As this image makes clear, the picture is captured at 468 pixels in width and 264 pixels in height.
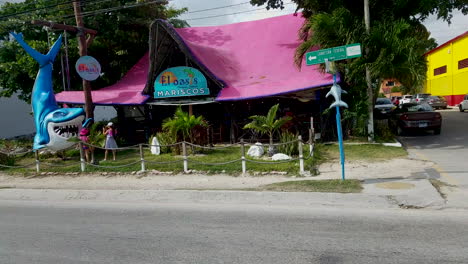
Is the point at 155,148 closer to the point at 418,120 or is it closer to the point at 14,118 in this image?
the point at 418,120

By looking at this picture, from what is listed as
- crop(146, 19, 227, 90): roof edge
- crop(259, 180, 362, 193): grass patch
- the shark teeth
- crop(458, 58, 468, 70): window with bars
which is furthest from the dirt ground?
crop(458, 58, 468, 70): window with bars

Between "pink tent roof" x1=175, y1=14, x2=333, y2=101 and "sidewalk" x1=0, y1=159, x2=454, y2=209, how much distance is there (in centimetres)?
509

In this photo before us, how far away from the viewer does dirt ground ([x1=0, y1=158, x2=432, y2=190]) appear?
9.02 metres

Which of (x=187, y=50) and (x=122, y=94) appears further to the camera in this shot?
(x=122, y=94)

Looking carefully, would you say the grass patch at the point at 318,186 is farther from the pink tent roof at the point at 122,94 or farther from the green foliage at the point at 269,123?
the pink tent roof at the point at 122,94

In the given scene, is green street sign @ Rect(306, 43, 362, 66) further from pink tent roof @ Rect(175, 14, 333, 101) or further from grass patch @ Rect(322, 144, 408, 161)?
pink tent roof @ Rect(175, 14, 333, 101)

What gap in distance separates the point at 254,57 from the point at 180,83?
396 cm

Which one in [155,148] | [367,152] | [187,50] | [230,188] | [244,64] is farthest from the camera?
[244,64]

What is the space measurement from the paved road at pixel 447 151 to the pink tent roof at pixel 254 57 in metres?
4.09

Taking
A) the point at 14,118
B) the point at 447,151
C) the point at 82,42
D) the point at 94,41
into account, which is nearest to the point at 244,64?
the point at 82,42

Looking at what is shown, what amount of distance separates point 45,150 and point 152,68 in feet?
18.0

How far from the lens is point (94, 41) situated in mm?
18609

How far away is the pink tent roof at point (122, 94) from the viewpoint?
1625 centimetres

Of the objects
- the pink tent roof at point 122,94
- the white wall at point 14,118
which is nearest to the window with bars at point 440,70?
the pink tent roof at point 122,94
